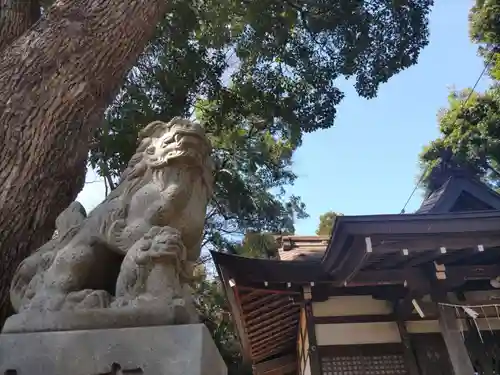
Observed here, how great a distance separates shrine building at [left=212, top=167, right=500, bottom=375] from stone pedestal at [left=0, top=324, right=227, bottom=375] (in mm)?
3164

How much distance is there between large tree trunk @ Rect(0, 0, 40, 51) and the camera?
4.02 metres

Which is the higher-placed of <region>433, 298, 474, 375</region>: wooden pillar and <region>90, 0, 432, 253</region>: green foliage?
<region>90, 0, 432, 253</region>: green foliage

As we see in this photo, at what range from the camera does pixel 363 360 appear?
538cm

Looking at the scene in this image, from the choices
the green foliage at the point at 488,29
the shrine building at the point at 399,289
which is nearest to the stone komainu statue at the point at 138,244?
Result: the shrine building at the point at 399,289

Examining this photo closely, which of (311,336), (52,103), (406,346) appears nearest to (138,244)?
(52,103)

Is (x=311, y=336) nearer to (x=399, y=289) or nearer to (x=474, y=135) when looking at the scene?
(x=399, y=289)

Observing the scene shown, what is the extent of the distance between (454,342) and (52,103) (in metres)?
4.32

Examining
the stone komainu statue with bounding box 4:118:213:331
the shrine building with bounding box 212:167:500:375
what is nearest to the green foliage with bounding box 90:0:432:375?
the shrine building with bounding box 212:167:500:375

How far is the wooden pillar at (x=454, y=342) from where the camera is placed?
14.5 feet

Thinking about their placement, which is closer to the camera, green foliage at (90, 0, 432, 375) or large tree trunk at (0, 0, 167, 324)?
large tree trunk at (0, 0, 167, 324)

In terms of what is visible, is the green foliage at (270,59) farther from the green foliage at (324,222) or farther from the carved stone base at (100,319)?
the green foliage at (324,222)

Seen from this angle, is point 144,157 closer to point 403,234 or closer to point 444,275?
point 403,234

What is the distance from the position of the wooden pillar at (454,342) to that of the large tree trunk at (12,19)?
4.95 metres

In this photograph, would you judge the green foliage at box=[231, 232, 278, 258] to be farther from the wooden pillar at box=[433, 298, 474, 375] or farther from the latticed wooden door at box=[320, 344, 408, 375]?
the wooden pillar at box=[433, 298, 474, 375]
